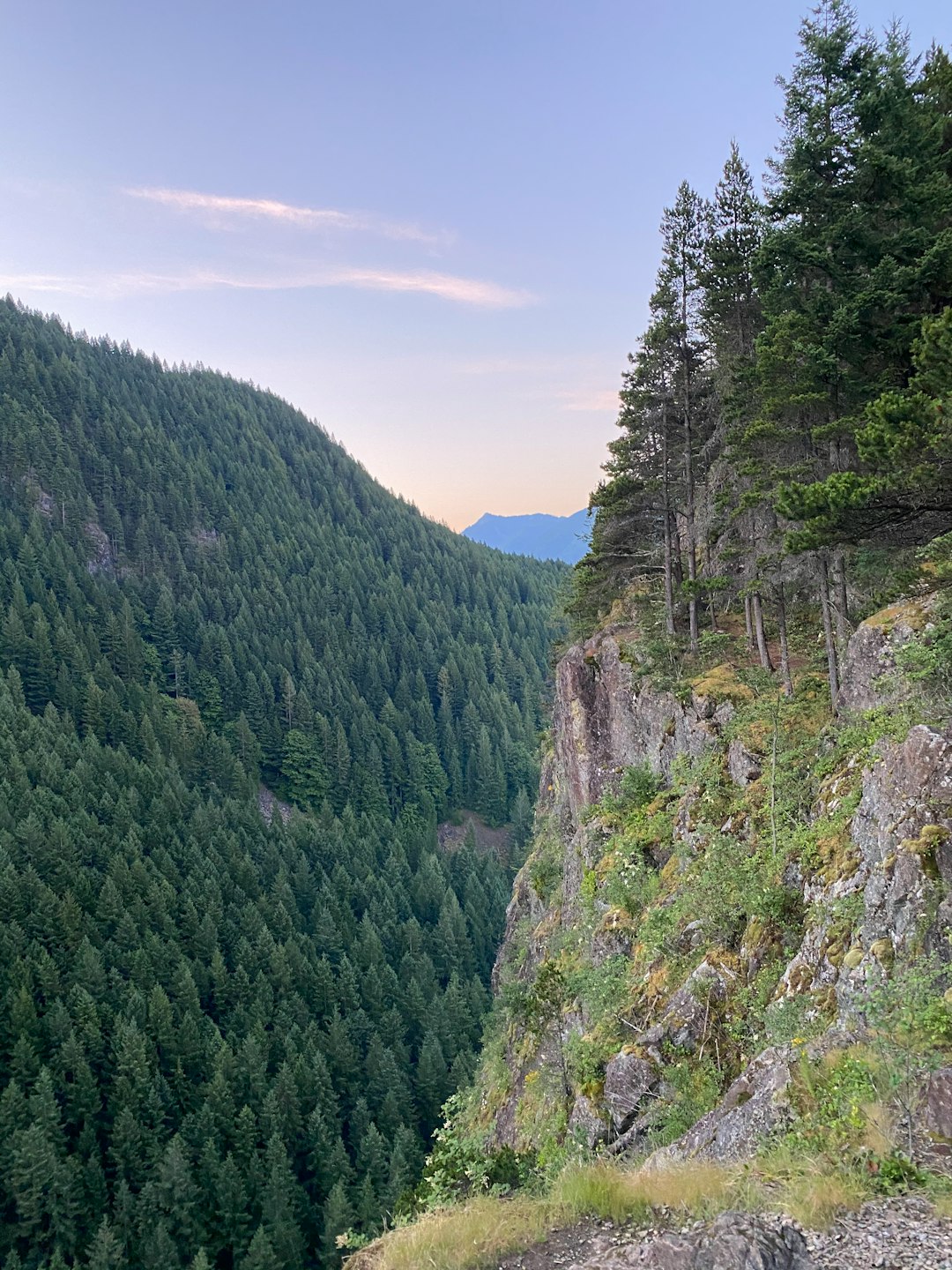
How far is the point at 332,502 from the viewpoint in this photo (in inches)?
6609

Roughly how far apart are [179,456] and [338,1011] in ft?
407

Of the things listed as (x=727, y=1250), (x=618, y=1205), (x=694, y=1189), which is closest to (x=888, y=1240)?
(x=727, y=1250)

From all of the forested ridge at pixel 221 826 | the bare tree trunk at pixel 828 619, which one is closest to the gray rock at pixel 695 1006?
the bare tree trunk at pixel 828 619

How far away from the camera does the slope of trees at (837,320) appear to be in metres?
12.1

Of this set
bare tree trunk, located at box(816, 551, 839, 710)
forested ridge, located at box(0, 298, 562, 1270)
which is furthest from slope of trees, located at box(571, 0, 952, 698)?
forested ridge, located at box(0, 298, 562, 1270)

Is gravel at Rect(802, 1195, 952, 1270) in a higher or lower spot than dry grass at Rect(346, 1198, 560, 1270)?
higher

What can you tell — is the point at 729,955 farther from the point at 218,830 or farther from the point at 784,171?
the point at 218,830

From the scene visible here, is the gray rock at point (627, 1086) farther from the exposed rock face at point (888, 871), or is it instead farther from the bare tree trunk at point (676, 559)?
the bare tree trunk at point (676, 559)

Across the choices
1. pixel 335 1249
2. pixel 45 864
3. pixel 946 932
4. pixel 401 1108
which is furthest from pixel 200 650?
pixel 946 932

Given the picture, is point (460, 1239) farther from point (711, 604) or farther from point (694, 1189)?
point (711, 604)

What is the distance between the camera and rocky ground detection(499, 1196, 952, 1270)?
5.30m

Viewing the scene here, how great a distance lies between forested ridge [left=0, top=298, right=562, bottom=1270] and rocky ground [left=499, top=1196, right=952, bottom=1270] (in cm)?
1397

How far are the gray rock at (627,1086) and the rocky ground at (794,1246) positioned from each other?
583 centimetres

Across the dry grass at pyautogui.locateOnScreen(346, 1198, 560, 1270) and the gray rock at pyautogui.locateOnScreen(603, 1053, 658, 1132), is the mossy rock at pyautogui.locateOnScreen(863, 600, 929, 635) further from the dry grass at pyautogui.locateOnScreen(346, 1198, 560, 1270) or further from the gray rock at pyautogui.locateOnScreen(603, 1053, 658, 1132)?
the dry grass at pyautogui.locateOnScreen(346, 1198, 560, 1270)
